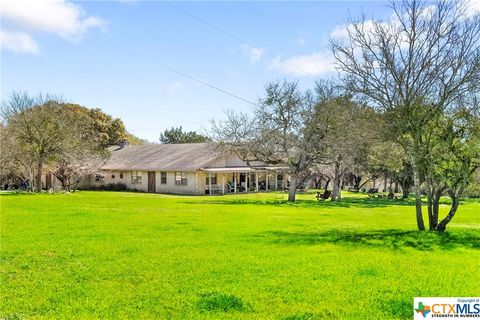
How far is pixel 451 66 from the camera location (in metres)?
14.3

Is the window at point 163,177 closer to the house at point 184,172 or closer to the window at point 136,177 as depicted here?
the house at point 184,172

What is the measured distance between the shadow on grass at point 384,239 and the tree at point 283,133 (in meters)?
18.1

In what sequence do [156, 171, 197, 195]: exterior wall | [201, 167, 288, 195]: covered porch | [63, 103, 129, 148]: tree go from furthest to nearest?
[63, 103, 129, 148]: tree, [201, 167, 288, 195]: covered porch, [156, 171, 197, 195]: exterior wall

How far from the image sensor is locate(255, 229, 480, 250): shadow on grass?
1223 cm

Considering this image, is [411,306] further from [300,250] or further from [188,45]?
[188,45]

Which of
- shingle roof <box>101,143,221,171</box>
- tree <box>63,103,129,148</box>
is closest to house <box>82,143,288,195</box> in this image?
shingle roof <box>101,143,221,171</box>

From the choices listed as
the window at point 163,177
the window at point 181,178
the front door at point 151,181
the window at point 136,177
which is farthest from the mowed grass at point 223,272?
the window at point 136,177

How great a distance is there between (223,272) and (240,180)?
4249cm

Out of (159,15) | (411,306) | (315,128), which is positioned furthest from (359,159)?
(411,306)

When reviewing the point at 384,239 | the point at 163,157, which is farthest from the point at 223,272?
the point at 163,157

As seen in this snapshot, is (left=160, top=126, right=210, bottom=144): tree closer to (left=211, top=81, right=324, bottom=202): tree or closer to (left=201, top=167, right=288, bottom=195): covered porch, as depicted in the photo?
(left=201, top=167, right=288, bottom=195): covered porch

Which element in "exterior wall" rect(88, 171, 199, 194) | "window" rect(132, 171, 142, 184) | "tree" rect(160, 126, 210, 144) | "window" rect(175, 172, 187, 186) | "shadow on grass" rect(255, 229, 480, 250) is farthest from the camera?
"tree" rect(160, 126, 210, 144)

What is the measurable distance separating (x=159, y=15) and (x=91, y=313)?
10368 millimetres

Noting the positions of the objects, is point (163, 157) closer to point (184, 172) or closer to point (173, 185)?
point (173, 185)
